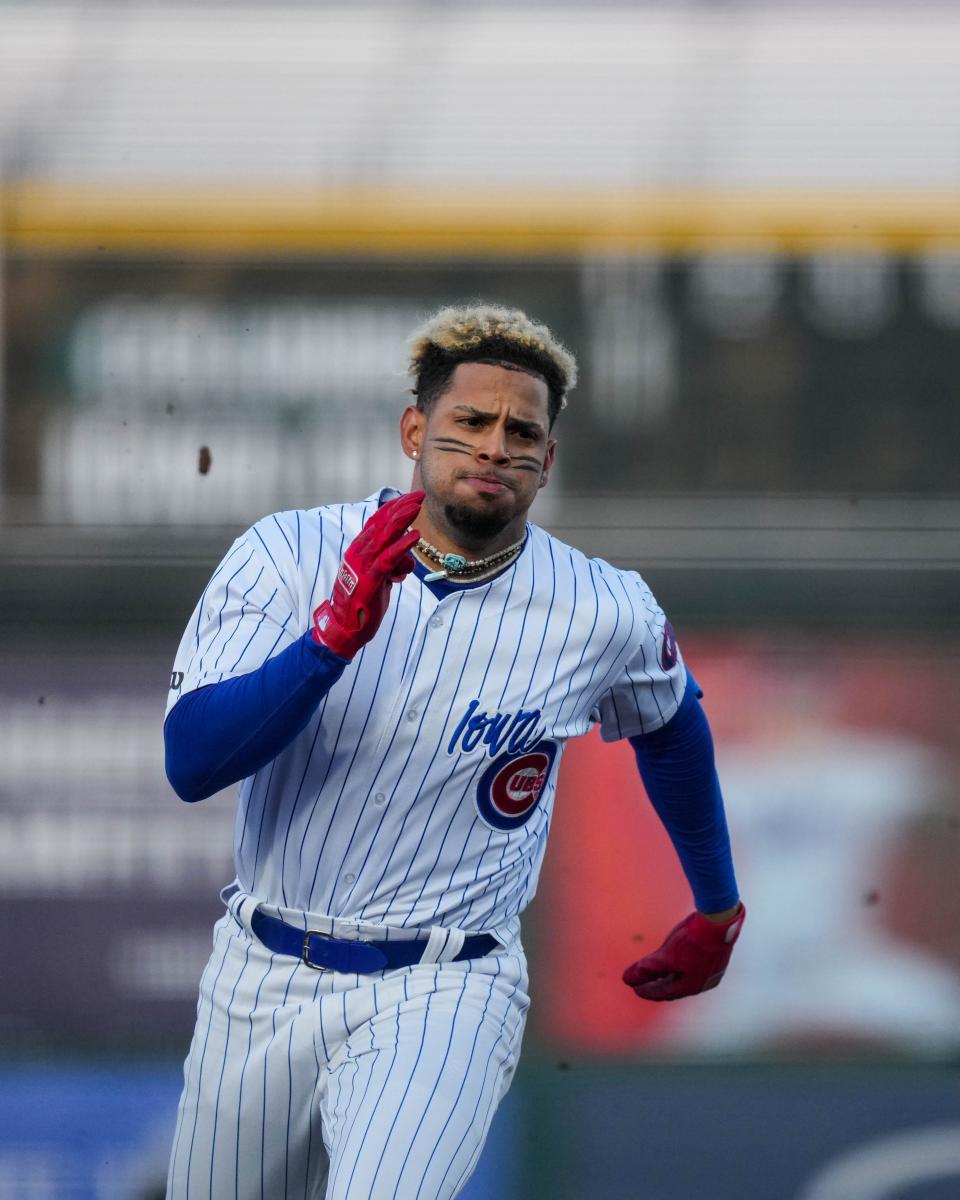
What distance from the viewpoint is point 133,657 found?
3174mm

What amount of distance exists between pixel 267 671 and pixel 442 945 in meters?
0.42

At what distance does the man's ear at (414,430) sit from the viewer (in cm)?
178

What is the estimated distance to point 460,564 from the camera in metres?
1.74

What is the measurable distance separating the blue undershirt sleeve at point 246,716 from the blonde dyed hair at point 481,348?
434 millimetres

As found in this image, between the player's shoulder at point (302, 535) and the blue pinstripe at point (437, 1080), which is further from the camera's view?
the player's shoulder at point (302, 535)

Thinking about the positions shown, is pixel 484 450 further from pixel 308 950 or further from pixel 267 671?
pixel 308 950

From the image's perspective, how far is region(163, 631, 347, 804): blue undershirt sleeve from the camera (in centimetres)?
148

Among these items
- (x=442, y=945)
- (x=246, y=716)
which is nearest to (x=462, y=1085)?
(x=442, y=945)

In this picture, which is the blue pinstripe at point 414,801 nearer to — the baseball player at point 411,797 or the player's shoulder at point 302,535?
the baseball player at point 411,797

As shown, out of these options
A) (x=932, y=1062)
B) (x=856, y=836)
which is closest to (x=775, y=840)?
(x=856, y=836)

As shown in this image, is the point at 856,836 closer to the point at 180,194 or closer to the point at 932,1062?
the point at 932,1062

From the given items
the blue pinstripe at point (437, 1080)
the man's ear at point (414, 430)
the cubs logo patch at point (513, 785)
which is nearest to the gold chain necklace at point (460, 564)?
the man's ear at point (414, 430)

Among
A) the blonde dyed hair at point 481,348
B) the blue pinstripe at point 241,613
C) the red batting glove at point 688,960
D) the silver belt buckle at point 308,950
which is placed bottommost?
the red batting glove at point 688,960

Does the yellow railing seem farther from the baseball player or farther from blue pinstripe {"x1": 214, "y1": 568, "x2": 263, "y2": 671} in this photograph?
blue pinstripe {"x1": 214, "y1": 568, "x2": 263, "y2": 671}
